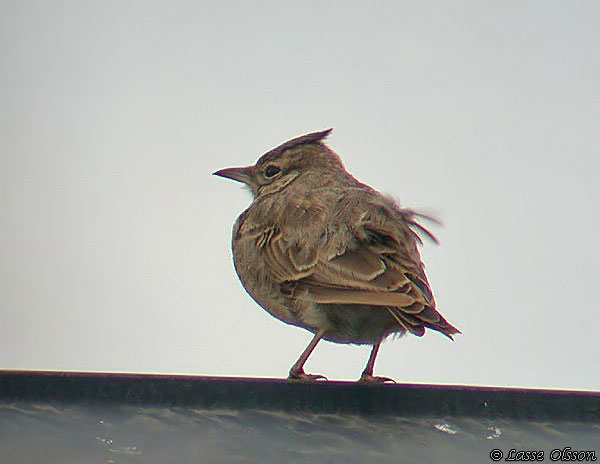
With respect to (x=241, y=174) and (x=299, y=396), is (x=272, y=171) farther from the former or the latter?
(x=299, y=396)

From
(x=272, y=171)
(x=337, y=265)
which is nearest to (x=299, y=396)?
(x=337, y=265)

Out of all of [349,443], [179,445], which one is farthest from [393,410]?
[179,445]

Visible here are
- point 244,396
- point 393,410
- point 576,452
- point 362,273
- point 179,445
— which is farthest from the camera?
point 362,273

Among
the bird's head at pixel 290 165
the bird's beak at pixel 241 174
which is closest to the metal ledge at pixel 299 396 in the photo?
the bird's head at pixel 290 165

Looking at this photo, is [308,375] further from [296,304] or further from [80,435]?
[80,435]

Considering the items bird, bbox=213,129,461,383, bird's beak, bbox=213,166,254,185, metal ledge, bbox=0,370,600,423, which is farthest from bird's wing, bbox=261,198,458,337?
bird's beak, bbox=213,166,254,185

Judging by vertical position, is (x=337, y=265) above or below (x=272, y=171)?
below

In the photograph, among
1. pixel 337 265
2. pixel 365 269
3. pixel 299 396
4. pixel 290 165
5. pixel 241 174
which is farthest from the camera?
pixel 241 174

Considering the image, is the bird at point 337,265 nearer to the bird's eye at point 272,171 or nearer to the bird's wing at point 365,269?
the bird's wing at point 365,269
